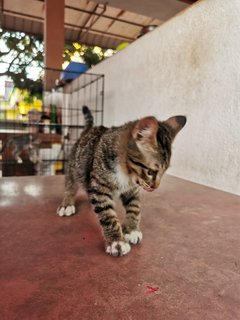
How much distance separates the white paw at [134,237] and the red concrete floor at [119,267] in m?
0.03

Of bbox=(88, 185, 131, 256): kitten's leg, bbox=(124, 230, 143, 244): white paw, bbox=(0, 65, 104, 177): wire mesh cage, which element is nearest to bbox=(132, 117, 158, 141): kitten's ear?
bbox=(88, 185, 131, 256): kitten's leg

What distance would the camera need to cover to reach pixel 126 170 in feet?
3.31

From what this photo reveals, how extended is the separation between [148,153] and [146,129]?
96 mm

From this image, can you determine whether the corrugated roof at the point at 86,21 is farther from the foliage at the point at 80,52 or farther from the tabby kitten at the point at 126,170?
the tabby kitten at the point at 126,170

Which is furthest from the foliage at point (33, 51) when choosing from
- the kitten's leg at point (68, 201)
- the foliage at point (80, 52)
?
the kitten's leg at point (68, 201)

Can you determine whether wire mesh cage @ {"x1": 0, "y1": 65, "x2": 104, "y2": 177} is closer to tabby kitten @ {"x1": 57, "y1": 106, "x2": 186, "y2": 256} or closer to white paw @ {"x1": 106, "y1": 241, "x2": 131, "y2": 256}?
tabby kitten @ {"x1": 57, "y1": 106, "x2": 186, "y2": 256}

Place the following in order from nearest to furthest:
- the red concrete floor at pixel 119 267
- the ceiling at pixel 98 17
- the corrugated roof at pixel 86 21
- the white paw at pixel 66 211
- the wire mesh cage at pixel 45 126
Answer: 1. the red concrete floor at pixel 119 267
2. the white paw at pixel 66 211
3. the ceiling at pixel 98 17
4. the wire mesh cage at pixel 45 126
5. the corrugated roof at pixel 86 21

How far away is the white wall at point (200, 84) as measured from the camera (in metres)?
1.65

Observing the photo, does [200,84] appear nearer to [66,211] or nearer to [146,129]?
[146,129]

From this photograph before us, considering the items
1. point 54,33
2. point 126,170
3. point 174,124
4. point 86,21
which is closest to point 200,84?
point 174,124

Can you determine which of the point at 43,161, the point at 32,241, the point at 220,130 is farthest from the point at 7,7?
the point at 32,241

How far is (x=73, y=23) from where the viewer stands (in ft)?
15.8

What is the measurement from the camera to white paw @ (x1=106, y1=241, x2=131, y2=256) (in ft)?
2.77

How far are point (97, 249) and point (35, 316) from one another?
0.36m
